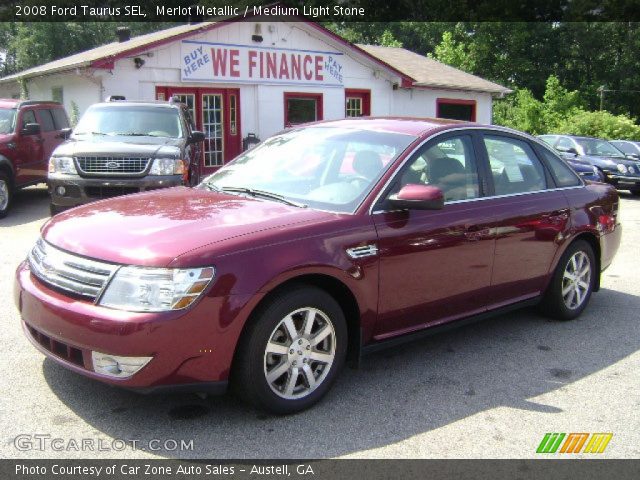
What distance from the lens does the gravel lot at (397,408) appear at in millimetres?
3307

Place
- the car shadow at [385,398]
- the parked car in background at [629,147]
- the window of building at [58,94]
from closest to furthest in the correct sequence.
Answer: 1. the car shadow at [385,398]
2. the window of building at [58,94]
3. the parked car in background at [629,147]

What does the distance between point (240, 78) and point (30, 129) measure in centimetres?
683

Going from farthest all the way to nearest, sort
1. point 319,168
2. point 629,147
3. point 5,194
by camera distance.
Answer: point 629,147
point 5,194
point 319,168

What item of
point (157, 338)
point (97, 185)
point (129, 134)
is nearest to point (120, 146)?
point (97, 185)

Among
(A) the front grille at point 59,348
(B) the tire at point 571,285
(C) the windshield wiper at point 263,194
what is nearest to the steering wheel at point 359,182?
(C) the windshield wiper at point 263,194

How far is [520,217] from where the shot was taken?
4805 millimetres

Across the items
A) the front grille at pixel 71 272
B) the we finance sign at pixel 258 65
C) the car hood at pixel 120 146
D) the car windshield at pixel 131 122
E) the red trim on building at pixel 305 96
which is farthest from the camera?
the red trim on building at pixel 305 96

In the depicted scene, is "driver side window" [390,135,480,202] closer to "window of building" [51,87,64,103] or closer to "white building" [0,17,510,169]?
"white building" [0,17,510,169]

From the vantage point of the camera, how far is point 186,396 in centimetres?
383

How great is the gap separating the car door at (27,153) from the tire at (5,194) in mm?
319

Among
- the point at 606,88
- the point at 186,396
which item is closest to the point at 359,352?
the point at 186,396

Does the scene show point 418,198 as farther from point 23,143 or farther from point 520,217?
point 23,143

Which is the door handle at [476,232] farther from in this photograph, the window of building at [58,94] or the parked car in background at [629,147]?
the window of building at [58,94]

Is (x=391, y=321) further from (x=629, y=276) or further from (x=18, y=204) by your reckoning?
(x=18, y=204)
